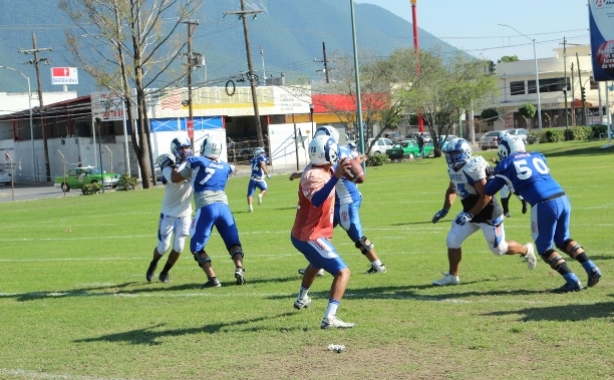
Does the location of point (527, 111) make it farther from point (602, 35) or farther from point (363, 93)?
point (602, 35)

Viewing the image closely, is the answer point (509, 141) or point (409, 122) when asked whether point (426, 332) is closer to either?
point (509, 141)

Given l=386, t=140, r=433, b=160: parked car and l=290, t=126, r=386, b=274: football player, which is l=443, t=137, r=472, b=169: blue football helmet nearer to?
l=290, t=126, r=386, b=274: football player

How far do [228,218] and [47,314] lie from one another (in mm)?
2796

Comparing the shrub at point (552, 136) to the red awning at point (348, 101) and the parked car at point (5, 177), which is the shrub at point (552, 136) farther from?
the parked car at point (5, 177)

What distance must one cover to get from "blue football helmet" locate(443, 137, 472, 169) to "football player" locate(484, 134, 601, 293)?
0.63 m

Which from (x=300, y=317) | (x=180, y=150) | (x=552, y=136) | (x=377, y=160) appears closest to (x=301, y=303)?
(x=300, y=317)

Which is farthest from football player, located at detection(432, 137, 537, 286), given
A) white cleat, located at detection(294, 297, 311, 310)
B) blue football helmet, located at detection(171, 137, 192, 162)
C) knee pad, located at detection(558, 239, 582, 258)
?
blue football helmet, located at detection(171, 137, 192, 162)

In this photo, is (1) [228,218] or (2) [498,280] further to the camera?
(1) [228,218]

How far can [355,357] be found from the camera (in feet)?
26.7

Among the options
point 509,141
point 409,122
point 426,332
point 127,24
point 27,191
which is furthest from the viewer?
point 409,122

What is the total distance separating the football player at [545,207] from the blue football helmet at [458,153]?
63 centimetres

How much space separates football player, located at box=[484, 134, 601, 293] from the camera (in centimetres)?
1046

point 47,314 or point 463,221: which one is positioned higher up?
point 463,221

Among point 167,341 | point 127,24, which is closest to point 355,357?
point 167,341
